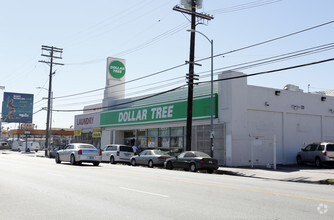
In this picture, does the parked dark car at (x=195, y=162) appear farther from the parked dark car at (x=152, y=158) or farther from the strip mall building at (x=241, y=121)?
the strip mall building at (x=241, y=121)

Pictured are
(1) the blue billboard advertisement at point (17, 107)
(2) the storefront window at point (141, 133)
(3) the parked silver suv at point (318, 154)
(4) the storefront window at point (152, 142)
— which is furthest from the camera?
(1) the blue billboard advertisement at point (17, 107)

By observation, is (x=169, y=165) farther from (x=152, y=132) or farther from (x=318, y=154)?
(x=152, y=132)

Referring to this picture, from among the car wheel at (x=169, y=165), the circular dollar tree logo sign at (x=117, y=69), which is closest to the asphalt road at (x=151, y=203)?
the car wheel at (x=169, y=165)

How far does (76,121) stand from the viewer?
2020 inches

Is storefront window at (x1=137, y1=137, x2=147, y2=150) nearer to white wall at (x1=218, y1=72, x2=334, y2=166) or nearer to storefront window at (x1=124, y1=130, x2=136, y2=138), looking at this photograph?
storefront window at (x1=124, y1=130, x2=136, y2=138)

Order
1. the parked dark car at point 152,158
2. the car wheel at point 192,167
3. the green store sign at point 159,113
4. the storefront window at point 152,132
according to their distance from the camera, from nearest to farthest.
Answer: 1. the car wheel at point 192,167
2. the parked dark car at point 152,158
3. the green store sign at point 159,113
4. the storefront window at point 152,132

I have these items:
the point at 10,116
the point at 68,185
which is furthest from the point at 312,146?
the point at 10,116

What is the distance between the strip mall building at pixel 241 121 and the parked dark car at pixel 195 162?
443cm

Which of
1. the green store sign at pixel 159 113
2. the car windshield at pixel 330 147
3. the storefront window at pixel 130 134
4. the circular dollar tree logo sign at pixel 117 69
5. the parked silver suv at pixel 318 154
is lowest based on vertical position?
the parked silver suv at pixel 318 154

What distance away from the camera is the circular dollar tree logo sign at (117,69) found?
44.2 m

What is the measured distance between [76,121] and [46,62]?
909cm

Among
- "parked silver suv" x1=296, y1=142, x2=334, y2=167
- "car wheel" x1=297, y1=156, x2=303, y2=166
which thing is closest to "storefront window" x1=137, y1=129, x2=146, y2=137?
"car wheel" x1=297, y1=156, x2=303, y2=166

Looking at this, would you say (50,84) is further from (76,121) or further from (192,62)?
(192,62)

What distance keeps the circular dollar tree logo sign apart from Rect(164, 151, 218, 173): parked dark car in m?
23.3
